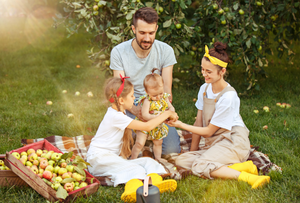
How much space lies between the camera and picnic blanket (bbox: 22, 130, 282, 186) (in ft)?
8.85

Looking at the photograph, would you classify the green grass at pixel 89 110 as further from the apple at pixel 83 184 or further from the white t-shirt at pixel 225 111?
the white t-shirt at pixel 225 111

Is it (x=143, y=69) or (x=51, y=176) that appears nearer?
(x=51, y=176)

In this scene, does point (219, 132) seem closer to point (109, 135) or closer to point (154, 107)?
point (154, 107)

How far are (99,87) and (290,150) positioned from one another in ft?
12.6

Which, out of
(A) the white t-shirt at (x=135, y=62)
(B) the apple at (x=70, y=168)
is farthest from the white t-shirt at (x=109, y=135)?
(A) the white t-shirt at (x=135, y=62)

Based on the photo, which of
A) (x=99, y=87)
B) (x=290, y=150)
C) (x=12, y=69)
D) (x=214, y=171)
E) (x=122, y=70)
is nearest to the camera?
(x=214, y=171)

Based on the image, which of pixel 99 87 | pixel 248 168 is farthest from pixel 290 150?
pixel 99 87

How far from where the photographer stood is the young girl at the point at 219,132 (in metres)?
2.65

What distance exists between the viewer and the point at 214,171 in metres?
2.63

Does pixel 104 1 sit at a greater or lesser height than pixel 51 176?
greater

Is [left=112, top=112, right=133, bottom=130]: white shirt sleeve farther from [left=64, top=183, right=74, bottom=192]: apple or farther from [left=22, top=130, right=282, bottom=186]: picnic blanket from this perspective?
[left=64, top=183, right=74, bottom=192]: apple

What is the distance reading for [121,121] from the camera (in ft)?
8.96

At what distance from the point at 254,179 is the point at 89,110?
2.85 meters

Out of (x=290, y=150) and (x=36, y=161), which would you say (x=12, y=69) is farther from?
(x=290, y=150)
